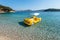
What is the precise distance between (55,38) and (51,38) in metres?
0.45

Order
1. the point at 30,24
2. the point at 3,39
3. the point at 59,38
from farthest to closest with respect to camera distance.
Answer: the point at 30,24, the point at 59,38, the point at 3,39

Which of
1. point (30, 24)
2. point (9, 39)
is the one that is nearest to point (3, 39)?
point (9, 39)

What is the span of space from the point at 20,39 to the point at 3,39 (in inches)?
69.1

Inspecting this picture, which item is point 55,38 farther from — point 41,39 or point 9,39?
point 9,39

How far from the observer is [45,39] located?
39.7ft

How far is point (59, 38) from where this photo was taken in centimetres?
1267

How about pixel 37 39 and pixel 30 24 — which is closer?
pixel 37 39

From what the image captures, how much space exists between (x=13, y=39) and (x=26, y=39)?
138 cm

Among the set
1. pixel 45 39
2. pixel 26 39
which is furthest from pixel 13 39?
pixel 45 39

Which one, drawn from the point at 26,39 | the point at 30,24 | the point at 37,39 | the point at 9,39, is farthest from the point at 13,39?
the point at 30,24

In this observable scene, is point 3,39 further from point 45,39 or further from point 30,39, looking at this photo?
point 45,39

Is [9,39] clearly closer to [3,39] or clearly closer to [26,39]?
[3,39]

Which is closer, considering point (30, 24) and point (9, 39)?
point (9, 39)

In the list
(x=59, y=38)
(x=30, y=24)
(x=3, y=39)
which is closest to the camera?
(x=3, y=39)
